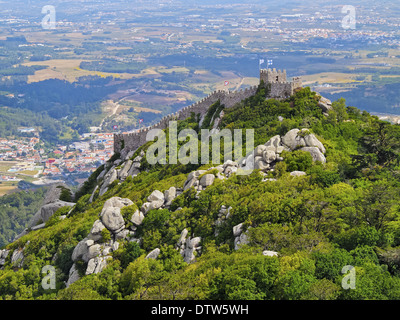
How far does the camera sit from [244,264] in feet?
88.0

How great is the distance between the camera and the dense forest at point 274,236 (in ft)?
84.8

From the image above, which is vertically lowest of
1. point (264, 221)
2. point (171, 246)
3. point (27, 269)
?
point (27, 269)

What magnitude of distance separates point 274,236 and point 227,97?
33182 millimetres

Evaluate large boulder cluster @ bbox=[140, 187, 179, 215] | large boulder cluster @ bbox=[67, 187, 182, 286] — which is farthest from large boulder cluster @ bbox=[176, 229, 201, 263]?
large boulder cluster @ bbox=[140, 187, 179, 215]

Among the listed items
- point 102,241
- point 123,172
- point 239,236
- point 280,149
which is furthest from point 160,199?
point 123,172

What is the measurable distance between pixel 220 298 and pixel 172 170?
965 inches

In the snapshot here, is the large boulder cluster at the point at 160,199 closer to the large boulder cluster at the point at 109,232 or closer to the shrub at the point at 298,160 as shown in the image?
the large boulder cluster at the point at 109,232

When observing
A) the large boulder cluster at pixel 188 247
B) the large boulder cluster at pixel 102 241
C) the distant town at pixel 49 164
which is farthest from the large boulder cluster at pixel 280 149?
the distant town at pixel 49 164

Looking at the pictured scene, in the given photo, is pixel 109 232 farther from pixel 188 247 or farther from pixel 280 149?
pixel 280 149

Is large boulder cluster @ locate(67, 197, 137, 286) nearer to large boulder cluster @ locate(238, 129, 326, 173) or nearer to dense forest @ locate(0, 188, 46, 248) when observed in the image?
large boulder cluster @ locate(238, 129, 326, 173)

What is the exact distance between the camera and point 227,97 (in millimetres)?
61406

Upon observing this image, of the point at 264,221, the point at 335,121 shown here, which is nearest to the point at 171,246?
the point at 264,221
